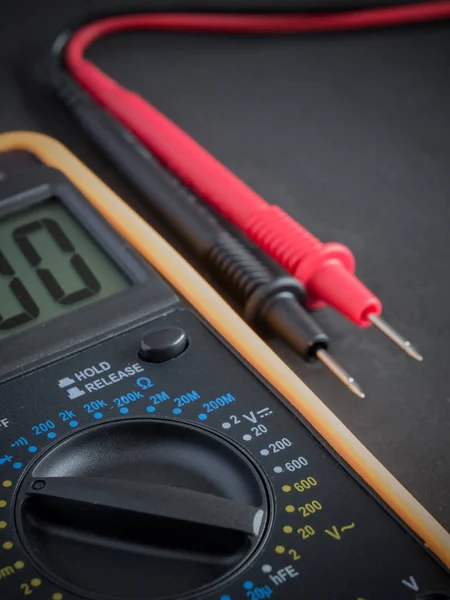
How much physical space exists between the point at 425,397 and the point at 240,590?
0.20 m

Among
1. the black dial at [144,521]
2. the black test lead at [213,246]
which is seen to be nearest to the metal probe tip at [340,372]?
the black test lead at [213,246]

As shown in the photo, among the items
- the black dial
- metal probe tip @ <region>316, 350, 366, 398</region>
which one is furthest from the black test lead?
the black dial

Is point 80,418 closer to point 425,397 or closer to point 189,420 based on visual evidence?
point 189,420

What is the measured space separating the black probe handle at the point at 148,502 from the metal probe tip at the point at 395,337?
0.18 metres

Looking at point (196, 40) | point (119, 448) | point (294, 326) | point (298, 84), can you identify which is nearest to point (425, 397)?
point (294, 326)

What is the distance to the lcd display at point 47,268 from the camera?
1.91 feet

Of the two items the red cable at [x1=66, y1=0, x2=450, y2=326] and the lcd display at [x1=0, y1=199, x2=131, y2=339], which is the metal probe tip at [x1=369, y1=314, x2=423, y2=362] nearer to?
the red cable at [x1=66, y1=0, x2=450, y2=326]

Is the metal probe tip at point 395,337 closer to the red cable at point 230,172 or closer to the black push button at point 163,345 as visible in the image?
the red cable at point 230,172

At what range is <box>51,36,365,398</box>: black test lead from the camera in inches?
23.2

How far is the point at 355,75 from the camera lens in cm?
85

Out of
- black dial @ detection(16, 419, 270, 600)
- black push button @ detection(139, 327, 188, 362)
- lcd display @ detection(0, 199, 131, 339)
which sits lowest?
black dial @ detection(16, 419, 270, 600)

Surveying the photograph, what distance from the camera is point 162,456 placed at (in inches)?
19.9

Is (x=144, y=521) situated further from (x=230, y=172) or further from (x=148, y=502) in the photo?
(x=230, y=172)

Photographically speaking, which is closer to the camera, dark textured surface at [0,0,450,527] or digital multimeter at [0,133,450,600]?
digital multimeter at [0,133,450,600]
